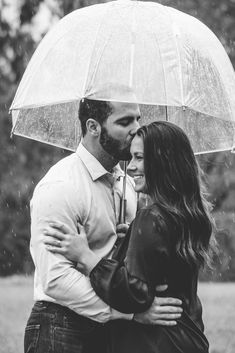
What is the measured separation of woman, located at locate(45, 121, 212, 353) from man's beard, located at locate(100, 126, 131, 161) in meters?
0.34

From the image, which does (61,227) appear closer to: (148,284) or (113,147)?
(148,284)

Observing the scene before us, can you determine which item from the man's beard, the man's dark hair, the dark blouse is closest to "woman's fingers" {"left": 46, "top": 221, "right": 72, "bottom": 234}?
the dark blouse

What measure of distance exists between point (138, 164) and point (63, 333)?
37.1 inches

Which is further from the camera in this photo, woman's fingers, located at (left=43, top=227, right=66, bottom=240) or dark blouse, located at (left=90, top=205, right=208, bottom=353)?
woman's fingers, located at (left=43, top=227, right=66, bottom=240)

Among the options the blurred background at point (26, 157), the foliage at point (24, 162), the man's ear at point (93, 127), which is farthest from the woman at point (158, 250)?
the foliage at point (24, 162)

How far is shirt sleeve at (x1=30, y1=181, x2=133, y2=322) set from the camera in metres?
3.75

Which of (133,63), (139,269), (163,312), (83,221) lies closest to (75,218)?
(83,221)

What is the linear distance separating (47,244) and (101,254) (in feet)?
1.31

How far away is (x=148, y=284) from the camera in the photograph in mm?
3588

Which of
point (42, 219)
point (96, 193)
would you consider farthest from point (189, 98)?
point (42, 219)

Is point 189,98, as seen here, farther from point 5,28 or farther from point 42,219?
point 5,28

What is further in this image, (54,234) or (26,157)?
(26,157)

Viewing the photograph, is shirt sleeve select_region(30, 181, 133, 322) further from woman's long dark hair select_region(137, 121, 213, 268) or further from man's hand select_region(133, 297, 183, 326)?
woman's long dark hair select_region(137, 121, 213, 268)

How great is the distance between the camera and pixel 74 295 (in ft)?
12.3
